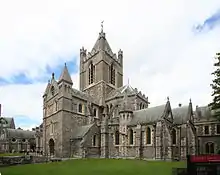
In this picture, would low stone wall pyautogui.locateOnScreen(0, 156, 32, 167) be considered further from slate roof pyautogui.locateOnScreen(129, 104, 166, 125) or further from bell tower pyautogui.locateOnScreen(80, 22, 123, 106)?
bell tower pyautogui.locateOnScreen(80, 22, 123, 106)

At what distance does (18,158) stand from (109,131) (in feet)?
56.1

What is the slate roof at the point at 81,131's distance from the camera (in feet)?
166

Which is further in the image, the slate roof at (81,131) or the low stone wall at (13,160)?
the slate roof at (81,131)

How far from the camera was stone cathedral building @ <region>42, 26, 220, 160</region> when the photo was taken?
46969 millimetres

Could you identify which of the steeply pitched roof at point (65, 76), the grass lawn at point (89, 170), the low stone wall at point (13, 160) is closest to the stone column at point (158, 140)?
the grass lawn at point (89, 170)

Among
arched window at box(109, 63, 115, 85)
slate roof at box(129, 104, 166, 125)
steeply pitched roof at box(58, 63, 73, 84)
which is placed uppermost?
arched window at box(109, 63, 115, 85)

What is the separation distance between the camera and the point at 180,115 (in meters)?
49.7

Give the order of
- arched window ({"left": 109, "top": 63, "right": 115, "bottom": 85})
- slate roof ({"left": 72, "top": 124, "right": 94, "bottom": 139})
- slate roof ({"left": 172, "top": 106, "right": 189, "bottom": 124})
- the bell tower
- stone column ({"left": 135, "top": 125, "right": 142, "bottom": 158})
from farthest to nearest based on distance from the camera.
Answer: arched window ({"left": 109, "top": 63, "right": 115, "bottom": 85}), the bell tower, slate roof ({"left": 72, "top": 124, "right": 94, "bottom": 139}), slate roof ({"left": 172, "top": 106, "right": 189, "bottom": 124}), stone column ({"left": 135, "top": 125, "right": 142, "bottom": 158})

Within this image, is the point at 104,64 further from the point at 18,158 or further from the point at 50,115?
the point at 18,158

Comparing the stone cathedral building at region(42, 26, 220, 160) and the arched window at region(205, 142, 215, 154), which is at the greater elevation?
the stone cathedral building at region(42, 26, 220, 160)

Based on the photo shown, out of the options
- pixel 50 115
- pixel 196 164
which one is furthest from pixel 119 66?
pixel 196 164

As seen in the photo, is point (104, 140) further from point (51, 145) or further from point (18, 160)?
point (18, 160)

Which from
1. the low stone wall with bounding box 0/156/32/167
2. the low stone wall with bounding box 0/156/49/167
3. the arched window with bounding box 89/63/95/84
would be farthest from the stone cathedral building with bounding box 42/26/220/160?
the low stone wall with bounding box 0/156/32/167

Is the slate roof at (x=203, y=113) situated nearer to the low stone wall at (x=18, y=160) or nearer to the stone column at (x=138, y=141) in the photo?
the stone column at (x=138, y=141)
